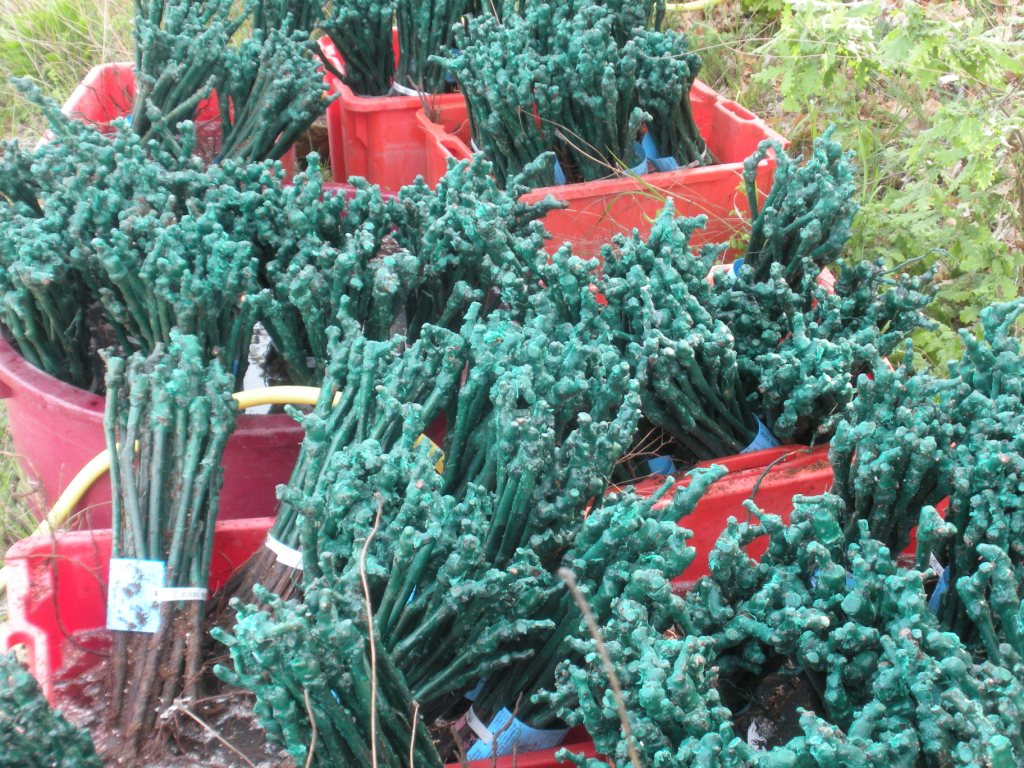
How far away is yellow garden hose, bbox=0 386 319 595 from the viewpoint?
1516 millimetres

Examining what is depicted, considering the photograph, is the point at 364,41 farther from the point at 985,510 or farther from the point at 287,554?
the point at 985,510

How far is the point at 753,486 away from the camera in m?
1.55

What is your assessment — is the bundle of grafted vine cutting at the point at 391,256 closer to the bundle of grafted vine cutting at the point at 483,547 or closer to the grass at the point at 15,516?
the bundle of grafted vine cutting at the point at 483,547

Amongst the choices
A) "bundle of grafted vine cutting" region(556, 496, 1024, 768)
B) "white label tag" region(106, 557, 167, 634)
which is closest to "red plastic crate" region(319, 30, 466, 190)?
"white label tag" region(106, 557, 167, 634)

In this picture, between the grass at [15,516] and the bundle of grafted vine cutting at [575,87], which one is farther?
the bundle of grafted vine cutting at [575,87]

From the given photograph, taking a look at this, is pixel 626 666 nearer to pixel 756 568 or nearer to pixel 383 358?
pixel 756 568

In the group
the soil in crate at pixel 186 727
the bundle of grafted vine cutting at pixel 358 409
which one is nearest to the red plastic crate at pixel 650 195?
the bundle of grafted vine cutting at pixel 358 409

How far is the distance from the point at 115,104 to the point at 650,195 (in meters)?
1.67

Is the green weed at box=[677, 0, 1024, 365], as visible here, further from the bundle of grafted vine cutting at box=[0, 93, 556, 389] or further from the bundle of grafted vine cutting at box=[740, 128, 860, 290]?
the bundle of grafted vine cutting at box=[0, 93, 556, 389]

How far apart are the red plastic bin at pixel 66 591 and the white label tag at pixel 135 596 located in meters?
0.09

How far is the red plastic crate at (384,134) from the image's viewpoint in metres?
2.79

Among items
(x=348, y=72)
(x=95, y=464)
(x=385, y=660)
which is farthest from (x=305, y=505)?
(x=348, y=72)

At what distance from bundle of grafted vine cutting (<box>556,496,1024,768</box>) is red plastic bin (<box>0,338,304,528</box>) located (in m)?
0.78

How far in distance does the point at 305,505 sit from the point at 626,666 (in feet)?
1.35
